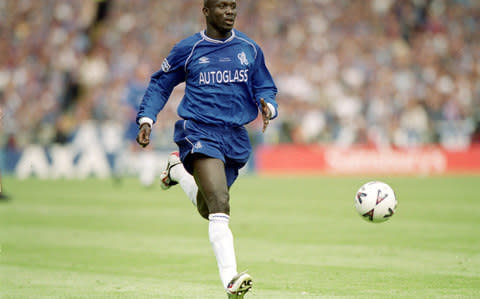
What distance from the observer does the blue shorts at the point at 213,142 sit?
6727 millimetres

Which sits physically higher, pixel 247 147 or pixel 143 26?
pixel 247 147

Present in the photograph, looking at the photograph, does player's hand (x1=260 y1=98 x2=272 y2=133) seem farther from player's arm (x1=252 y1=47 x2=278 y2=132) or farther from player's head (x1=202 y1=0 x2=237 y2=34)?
player's head (x1=202 y1=0 x2=237 y2=34)

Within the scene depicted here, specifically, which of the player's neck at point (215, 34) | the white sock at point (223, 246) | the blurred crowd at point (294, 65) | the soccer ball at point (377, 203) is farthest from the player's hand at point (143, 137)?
the blurred crowd at point (294, 65)

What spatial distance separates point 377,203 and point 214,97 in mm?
2423

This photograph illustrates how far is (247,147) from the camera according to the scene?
7051 millimetres

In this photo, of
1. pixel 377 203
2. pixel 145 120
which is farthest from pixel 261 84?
pixel 377 203

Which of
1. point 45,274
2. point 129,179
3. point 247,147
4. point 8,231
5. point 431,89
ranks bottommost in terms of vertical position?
point 129,179

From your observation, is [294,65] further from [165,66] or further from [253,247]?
[165,66]

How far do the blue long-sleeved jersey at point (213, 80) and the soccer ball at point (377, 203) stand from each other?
74.1 inches

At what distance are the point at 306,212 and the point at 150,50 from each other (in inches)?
616

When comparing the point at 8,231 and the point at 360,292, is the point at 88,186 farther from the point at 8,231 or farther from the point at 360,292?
the point at 360,292

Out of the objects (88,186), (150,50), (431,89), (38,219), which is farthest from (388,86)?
(38,219)

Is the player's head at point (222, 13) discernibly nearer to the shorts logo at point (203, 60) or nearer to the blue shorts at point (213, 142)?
the shorts logo at point (203, 60)

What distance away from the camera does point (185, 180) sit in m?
8.11
